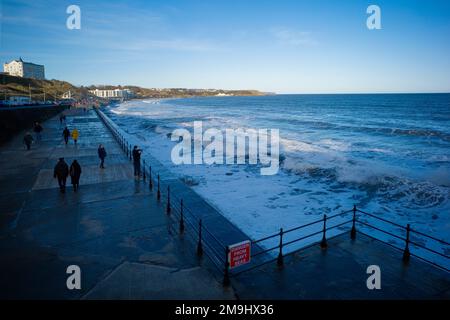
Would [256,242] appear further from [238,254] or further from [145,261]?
[145,261]

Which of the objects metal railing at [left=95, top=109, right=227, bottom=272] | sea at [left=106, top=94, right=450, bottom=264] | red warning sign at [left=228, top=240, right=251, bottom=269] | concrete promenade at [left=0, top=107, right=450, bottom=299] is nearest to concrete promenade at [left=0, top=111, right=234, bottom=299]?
concrete promenade at [left=0, top=107, right=450, bottom=299]

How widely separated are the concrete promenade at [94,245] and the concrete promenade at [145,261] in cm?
2

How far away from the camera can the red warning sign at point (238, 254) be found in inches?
219

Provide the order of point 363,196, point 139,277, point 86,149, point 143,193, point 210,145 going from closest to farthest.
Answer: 1. point 139,277
2. point 143,193
3. point 363,196
4. point 86,149
5. point 210,145

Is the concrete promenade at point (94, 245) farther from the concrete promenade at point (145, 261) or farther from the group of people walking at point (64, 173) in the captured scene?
the group of people walking at point (64, 173)

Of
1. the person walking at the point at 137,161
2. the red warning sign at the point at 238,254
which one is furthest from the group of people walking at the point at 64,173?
the red warning sign at the point at 238,254

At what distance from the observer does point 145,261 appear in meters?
6.30

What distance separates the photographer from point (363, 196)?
14664 millimetres

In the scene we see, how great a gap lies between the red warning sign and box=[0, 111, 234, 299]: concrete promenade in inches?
20.9
